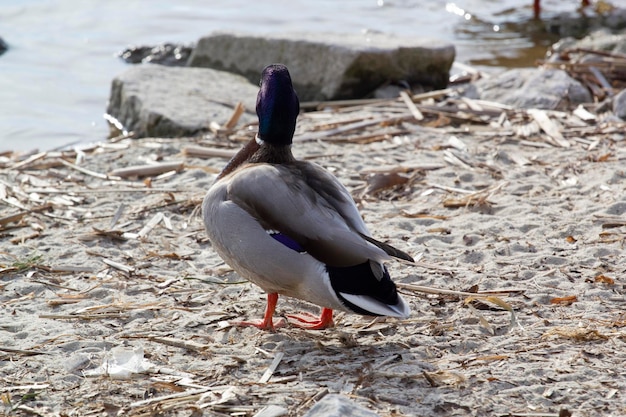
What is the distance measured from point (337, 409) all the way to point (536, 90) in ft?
15.3

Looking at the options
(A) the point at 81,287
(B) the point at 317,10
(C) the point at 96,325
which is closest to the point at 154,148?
(A) the point at 81,287

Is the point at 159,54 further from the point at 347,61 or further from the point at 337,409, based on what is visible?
the point at 337,409

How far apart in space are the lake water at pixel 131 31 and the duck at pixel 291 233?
4.15 meters

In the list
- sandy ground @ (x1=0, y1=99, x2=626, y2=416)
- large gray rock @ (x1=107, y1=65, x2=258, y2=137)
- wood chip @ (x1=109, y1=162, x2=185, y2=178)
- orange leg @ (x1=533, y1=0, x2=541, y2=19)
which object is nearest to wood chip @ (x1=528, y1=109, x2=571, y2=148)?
sandy ground @ (x1=0, y1=99, x2=626, y2=416)

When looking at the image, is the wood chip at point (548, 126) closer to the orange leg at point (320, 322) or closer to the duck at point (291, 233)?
the duck at point (291, 233)

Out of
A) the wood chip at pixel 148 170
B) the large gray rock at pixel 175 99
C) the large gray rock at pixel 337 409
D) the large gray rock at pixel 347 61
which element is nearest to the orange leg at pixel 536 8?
the large gray rock at pixel 347 61

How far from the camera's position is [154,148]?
6062mm

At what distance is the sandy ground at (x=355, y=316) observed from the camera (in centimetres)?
301

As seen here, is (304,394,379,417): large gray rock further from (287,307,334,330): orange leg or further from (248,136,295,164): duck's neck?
(248,136,295,164): duck's neck

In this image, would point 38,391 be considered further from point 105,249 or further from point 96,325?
point 105,249

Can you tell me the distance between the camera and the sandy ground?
9.89ft

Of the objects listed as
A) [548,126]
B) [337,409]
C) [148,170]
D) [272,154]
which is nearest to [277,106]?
[272,154]

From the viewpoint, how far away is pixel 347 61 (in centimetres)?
754

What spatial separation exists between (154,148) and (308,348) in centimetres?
295
